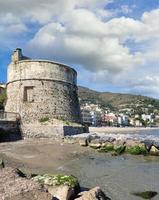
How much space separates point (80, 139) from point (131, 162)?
7.57m

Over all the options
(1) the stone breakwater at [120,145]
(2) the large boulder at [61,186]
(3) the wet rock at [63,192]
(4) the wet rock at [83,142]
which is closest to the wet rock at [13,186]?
(2) the large boulder at [61,186]

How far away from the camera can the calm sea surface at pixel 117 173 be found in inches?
570

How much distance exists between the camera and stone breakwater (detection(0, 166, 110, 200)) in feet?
28.9

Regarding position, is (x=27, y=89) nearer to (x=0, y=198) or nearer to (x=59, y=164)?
(x=59, y=164)

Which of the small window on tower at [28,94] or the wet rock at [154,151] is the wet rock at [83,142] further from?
the small window on tower at [28,94]

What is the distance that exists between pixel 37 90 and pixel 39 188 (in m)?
25.6

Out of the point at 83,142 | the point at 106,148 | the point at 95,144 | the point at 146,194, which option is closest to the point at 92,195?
the point at 146,194

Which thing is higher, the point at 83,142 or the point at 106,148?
the point at 83,142

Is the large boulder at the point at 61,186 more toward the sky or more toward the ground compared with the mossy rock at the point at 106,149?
more toward the ground

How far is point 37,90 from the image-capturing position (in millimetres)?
34312

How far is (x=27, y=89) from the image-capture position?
3466cm

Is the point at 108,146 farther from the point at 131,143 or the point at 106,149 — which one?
the point at 131,143

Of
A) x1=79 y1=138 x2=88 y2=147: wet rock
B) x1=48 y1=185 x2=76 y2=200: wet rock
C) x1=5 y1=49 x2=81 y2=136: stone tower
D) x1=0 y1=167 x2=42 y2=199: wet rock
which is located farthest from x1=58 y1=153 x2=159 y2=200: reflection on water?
x1=5 y1=49 x2=81 y2=136: stone tower

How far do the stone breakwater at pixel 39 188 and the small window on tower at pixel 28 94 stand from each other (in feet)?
73.4
